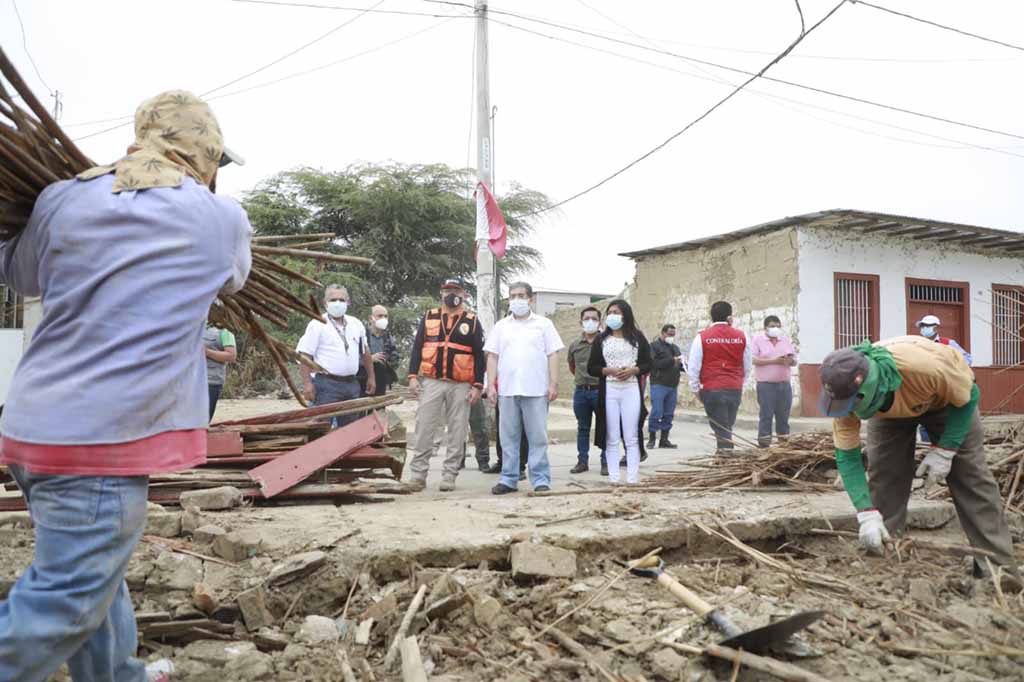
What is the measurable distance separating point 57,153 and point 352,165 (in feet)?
77.6

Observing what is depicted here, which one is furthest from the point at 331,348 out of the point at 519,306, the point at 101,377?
the point at 101,377

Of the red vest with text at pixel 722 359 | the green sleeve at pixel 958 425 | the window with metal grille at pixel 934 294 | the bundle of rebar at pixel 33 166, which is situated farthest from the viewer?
A: the window with metal grille at pixel 934 294

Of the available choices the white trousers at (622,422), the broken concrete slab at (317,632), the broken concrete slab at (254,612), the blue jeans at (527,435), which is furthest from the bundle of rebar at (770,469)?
the broken concrete slab at (254,612)

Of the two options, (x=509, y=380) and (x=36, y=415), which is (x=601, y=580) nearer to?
(x=36, y=415)

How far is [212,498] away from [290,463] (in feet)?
2.03

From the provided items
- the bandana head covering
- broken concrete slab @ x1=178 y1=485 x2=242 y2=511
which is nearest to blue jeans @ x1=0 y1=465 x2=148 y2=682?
the bandana head covering

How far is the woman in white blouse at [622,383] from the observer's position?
6672 millimetres

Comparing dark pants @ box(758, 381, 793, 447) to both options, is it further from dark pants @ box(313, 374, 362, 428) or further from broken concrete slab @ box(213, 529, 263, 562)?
broken concrete slab @ box(213, 529, 263, 562)

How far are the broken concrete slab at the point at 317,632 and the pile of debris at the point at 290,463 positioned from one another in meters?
1.56

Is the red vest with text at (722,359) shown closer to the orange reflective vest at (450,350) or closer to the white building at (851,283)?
the orange reflective vest at (450,350)

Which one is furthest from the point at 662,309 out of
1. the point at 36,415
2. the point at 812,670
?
the point at 36,415

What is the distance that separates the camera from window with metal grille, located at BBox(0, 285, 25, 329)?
14.1 m

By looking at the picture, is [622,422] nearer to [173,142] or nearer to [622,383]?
[622,383]

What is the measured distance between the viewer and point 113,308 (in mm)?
1975
